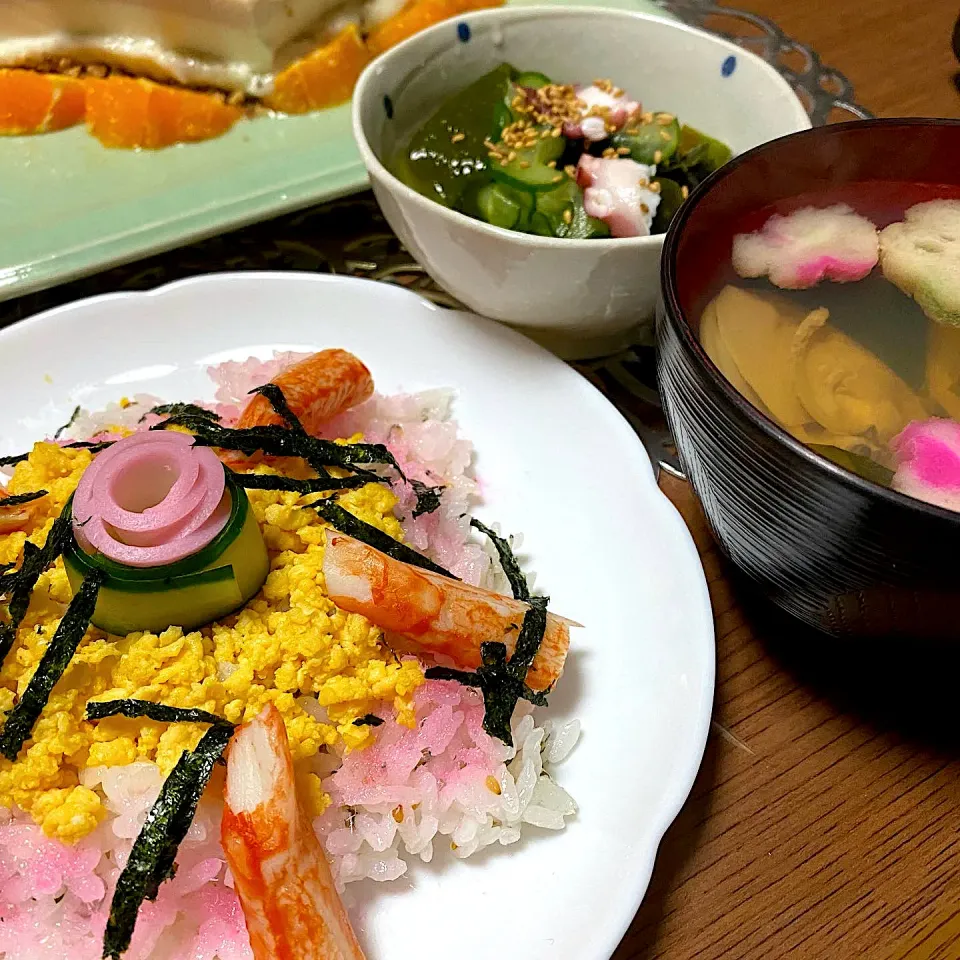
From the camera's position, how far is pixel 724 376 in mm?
1037

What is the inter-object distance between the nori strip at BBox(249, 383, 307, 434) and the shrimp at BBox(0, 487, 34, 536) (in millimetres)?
376

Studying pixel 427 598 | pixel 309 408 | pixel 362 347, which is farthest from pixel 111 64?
pixel 427 598

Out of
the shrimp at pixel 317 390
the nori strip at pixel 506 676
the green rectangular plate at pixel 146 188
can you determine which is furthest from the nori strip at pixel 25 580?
the green rectangular plate at pixel 146 188

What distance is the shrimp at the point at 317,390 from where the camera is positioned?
4.61ft

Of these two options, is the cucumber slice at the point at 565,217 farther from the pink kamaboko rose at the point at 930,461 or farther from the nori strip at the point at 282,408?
the pink kamaboko rose at the point at 930,461

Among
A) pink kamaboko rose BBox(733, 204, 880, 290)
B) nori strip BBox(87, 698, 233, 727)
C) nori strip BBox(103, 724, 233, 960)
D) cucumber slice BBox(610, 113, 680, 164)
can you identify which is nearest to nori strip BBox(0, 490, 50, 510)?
nori strip BBox(87, 698, 233, 727)

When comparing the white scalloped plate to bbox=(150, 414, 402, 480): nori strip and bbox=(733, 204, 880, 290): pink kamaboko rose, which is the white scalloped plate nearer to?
bbox=(150, 414, 402, 480): nori strip

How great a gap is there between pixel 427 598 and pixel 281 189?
1078mm

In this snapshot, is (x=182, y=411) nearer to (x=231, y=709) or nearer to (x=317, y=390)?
(x=317, y=390)

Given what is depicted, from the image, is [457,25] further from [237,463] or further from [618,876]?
[618,876]

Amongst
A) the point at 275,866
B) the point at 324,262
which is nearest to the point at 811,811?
the point at 275,866

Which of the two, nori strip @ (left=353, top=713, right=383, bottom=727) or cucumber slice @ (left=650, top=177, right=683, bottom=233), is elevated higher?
cucumber slice @ (left=650, top=177, right=683, bottom=233)

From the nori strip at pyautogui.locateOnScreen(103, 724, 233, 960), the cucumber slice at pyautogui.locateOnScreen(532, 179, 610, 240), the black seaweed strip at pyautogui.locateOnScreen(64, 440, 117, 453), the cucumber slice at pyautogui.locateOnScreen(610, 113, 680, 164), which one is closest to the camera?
the nori strip at pyautogui.locateOnScreen(103, 724, 233, 960)

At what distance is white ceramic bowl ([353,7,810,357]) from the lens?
1466mm
